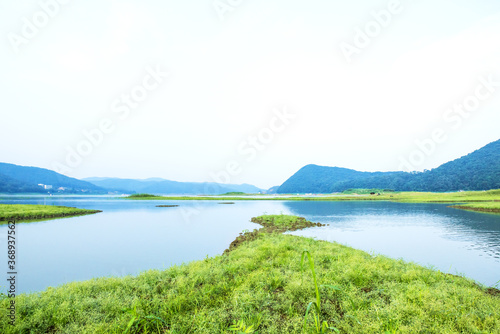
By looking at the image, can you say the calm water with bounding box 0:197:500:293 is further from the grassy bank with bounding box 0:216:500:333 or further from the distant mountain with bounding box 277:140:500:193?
the distant mountain with bounding box 277:140:500:193

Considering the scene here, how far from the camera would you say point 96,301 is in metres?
6.70

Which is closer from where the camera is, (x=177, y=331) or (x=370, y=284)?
(x=177, y=331)

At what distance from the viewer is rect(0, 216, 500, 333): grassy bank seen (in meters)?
5.27

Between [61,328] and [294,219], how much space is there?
2726cm

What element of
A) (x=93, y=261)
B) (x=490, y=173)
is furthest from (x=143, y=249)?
(x=490, y=173)

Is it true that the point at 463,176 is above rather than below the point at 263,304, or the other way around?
above

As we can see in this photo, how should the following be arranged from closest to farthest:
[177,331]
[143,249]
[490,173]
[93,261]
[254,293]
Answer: [177,331]
[254,293]
[93,261]
[143,249]
[490,173]

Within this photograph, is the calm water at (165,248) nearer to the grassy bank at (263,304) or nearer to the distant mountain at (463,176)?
the grassy bank at (263,304)

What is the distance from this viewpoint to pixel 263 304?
635cm

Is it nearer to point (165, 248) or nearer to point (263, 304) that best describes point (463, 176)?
point (165, 248)

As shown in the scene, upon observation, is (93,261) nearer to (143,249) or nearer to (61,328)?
(143,249)

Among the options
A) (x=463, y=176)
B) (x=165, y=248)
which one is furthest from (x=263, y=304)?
(x=463, y=176)

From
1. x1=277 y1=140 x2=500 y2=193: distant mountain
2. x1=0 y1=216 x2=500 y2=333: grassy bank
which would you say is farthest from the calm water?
x1=277 y1=140 x2=500 y2=193: distant mountain

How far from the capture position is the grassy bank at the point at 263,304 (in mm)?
5266
